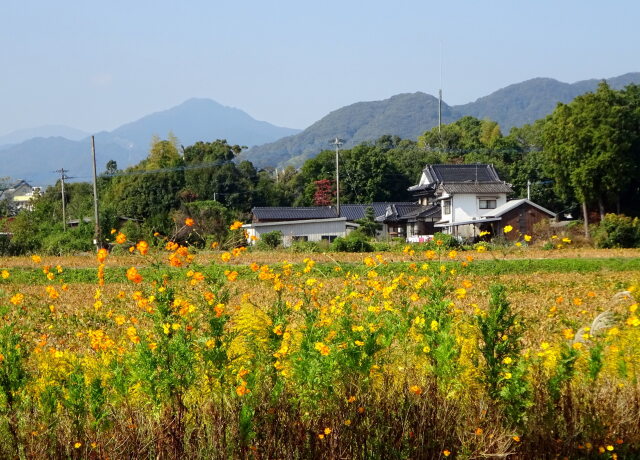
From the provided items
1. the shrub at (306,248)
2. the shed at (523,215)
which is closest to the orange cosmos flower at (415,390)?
the shrub at (306,248)

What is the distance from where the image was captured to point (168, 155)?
178ft

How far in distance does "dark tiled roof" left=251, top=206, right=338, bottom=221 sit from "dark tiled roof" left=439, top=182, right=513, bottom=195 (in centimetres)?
686

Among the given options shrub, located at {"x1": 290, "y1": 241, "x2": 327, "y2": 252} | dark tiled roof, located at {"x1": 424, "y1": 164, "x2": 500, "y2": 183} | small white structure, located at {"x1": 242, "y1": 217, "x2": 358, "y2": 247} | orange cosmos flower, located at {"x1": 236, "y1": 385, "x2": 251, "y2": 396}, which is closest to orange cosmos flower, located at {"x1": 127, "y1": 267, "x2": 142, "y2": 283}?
orange cosmos flower, located at {"x1": 236, "y1": 385, "x2": 251, "y2": 396}

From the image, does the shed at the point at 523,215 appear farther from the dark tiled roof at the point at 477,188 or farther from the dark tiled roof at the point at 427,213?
the dark tiled roof at the point at 427,213

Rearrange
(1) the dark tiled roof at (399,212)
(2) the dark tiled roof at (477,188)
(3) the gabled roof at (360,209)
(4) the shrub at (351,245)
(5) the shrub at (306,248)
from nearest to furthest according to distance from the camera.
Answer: (5) the shrub at (306,248)
(4) the shrub at (351,245)
(2) the dark tiled roof at (477,188)
(1) the dark tiled roof at (399,212)
(3) the gabled roof at (360,209)

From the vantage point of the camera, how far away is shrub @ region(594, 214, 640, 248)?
27.1 m

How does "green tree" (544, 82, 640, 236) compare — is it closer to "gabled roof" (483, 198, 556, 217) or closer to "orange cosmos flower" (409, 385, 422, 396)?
"gabled roof" (483, 198, 556, 217)

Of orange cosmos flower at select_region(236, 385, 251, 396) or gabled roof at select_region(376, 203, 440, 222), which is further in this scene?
gabled roof at select_region(376, 203, 440, 222)

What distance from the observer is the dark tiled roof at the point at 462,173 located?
41125 millimetres

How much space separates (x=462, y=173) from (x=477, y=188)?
3.74 meters

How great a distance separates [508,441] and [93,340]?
2.80 metres

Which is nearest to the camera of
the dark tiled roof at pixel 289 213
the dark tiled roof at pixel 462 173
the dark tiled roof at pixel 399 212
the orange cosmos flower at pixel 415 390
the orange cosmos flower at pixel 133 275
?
the orange cosmos flower at pixel 415 390

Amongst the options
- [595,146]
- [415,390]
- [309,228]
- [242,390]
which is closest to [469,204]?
[595,146]

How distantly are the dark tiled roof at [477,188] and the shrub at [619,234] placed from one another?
37.8ft
